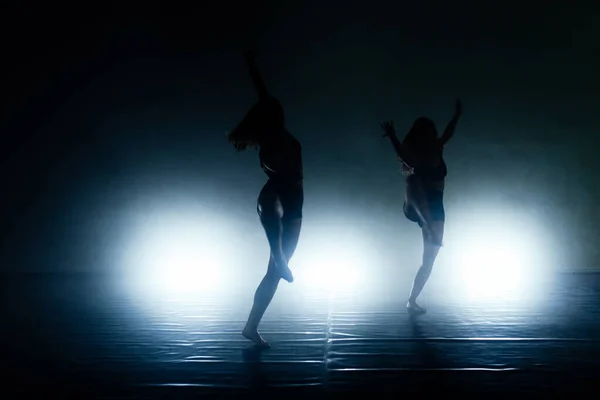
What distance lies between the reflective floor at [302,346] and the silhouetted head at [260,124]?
0.92m

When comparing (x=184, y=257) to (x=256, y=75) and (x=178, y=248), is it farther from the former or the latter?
(x=256, y=75)

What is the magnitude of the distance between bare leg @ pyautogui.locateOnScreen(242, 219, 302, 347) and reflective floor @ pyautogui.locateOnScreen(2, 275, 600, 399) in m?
0.07

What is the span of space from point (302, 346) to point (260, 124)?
1.01 metres

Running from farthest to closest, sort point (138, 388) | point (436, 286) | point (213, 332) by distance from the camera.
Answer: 1. point (436, 286)
2. point (213, 332)
3. point (138, 388)

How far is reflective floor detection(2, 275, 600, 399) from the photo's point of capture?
6.84 feet

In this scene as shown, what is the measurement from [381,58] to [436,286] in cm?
260

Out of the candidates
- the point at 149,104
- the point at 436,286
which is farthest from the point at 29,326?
the point at 149,104

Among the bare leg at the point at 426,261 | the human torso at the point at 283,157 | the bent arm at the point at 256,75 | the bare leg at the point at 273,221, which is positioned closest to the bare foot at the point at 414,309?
the bare leg at the point at 426,261

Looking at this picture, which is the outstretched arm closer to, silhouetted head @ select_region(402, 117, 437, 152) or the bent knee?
the bent knee

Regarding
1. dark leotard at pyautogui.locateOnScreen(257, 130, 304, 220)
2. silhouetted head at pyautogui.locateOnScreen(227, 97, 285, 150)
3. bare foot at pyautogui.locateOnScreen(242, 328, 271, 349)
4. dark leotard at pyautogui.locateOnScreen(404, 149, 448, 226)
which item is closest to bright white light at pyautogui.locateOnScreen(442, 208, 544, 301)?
dark leotard at pyautogui.locateOnScreen(404, 149, 448, 226)

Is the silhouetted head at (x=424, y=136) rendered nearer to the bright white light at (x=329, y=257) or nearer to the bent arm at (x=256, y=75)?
the bent arm at (x=256, y=75)

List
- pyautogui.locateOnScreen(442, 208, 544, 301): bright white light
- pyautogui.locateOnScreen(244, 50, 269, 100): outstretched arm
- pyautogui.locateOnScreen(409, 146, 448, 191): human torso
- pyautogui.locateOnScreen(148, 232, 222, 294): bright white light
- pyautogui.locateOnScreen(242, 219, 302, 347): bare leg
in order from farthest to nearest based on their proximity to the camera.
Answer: pyautogui.locateOnScreen(148, 232, 222, 294): bright white light < pyautogui.locateOnScreen(442, 208, 544, 301): bright white light < pyautogui.locateOnScreen(409, 146, 448, 191): human torso < pyautogui.locateOnScreen(242, 219, 302, 347): bare leg < pyautogui.locateOnScreen(244, 50, 269, 100): outstretched arm

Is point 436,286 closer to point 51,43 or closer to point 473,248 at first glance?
point 473,248

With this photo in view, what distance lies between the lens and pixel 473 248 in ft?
20.3
